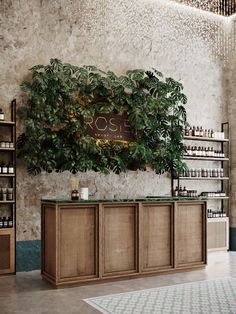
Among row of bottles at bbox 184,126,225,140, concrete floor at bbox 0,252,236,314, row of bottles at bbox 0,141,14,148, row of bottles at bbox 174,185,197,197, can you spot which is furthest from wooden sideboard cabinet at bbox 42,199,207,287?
row of bottles at bbox 184,126,225,140

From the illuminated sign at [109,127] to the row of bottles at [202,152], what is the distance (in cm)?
132

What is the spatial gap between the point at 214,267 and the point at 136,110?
9.49 ft

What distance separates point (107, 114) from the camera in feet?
22.1

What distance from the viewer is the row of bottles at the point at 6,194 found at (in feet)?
19.2

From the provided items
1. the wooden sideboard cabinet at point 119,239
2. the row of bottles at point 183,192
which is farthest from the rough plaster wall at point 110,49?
the wooden sideboard cabinet at point 119,239

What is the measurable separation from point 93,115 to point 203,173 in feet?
8.91

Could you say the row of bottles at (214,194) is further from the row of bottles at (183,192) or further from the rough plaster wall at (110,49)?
the row of bottles at (183,192)

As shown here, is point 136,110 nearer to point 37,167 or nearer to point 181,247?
point 37,167

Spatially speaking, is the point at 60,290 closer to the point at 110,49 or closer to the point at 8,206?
the point at 8,206

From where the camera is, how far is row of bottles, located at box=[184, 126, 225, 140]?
7.72m

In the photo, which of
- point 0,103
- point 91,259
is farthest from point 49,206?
point 0,103

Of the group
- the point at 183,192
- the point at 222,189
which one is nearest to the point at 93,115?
the point at 183,192

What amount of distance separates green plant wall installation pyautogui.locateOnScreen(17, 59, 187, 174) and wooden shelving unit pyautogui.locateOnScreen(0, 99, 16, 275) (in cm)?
17

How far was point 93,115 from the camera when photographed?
6441mm
